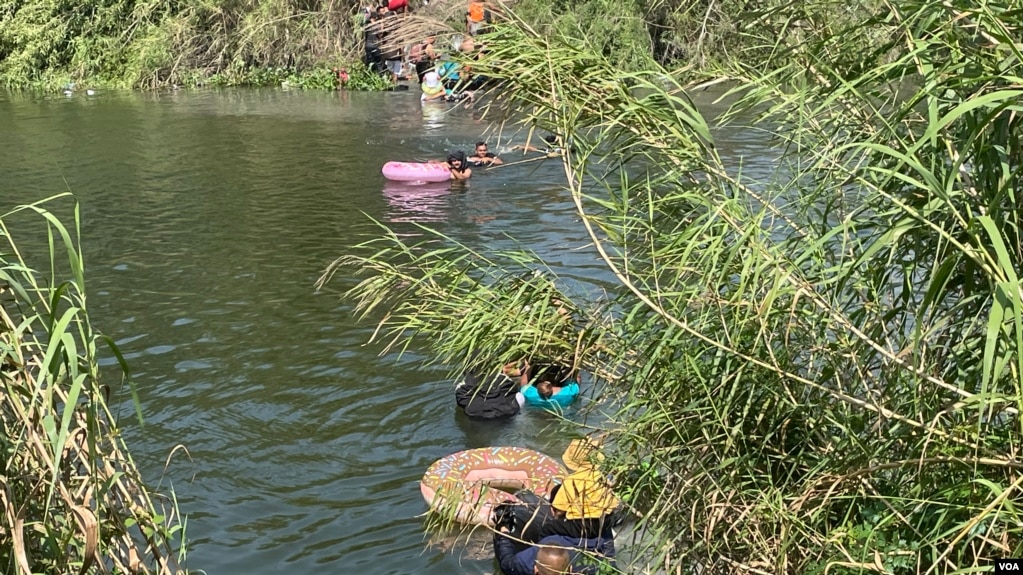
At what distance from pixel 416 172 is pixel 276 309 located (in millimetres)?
5501

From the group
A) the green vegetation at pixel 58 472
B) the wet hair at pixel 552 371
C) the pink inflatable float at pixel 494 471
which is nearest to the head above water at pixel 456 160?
the wet hair at pixel 552 371

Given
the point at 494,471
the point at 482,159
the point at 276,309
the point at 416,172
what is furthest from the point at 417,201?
the point at 494,471

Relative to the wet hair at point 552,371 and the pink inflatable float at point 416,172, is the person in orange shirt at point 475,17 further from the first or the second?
the pink inflatable float at point 416,172

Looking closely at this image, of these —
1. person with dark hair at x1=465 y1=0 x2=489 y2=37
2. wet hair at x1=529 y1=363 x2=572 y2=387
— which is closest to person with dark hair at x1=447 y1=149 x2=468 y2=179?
wet hair at x1=529 y1=363 x2=572 y2=387

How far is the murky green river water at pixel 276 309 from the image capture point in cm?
692

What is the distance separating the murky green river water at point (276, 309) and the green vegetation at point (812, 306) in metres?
0.55

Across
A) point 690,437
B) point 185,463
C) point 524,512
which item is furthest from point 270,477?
point 690,437

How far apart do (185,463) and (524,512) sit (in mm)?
2855

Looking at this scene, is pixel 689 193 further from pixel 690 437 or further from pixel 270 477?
pixel 270 477

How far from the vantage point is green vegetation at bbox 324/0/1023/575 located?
3512 millimetres

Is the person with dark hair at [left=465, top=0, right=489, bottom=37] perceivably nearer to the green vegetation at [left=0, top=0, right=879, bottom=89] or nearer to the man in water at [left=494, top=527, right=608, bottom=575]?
the man in water at [left=494, top=527, right=608, bottom=575]

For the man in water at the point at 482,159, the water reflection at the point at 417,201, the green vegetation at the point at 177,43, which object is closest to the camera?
the water reflection at the point at 417,201

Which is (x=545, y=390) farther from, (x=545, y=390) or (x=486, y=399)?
(x=486, y=399)

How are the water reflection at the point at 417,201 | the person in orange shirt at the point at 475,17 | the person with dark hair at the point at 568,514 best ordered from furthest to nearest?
the water reflection at the point at 417,201 → the person with dark hair at the point at 568,514 → the person in orange shirt at the point at 475,17
